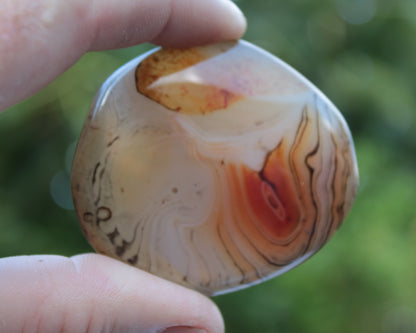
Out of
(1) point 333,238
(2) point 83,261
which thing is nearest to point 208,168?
(2) point 83,261

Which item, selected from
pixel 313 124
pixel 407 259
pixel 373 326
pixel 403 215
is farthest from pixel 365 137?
pixel 313 124

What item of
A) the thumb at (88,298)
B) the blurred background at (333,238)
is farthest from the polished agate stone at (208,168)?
the blurred background at (333,238)

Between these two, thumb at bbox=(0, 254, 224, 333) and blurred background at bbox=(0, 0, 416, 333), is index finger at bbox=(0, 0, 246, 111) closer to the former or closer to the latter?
thumb at bbox=(0, 254, 224, 333)

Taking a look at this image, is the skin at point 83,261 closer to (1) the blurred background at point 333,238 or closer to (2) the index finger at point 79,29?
(2) the index finger at point 79,29

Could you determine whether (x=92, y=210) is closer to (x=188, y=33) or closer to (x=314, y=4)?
(x=188, y=33)

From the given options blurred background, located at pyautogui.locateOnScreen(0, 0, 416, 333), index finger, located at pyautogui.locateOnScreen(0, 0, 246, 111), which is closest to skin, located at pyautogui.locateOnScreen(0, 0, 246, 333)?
index finger, located at pyautogui.locateOnScreen(0, 0, 246, 111)

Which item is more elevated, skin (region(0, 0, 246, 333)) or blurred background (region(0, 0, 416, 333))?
skin (region(0, 0, 246, 333))
